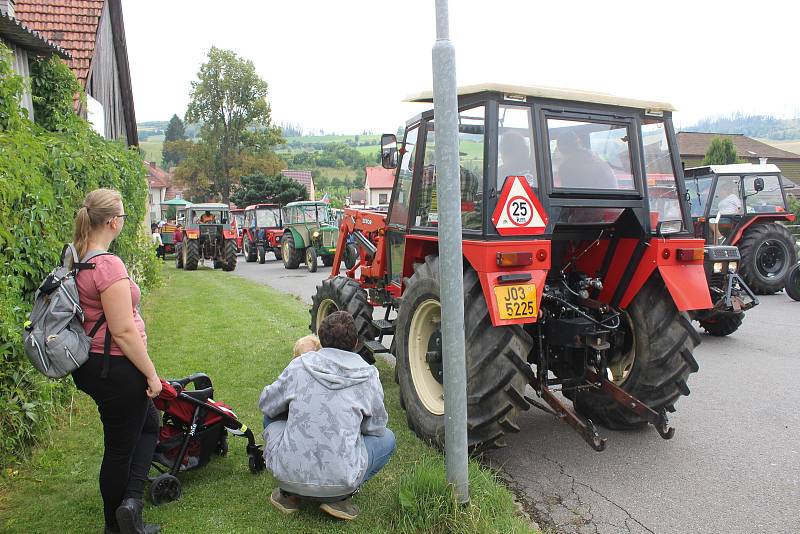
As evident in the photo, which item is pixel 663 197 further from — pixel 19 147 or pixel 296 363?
pixel 19 147

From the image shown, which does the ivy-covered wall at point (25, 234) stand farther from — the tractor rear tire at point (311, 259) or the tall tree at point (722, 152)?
the tall tree at point (722, 152)

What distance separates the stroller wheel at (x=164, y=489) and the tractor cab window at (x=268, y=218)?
2411 cm

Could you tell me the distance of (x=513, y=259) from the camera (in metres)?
3.91

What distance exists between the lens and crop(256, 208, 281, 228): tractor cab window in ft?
89.1

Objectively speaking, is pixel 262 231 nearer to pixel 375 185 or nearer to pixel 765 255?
pixel 765 255

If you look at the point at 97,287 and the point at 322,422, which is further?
the point at 322,422

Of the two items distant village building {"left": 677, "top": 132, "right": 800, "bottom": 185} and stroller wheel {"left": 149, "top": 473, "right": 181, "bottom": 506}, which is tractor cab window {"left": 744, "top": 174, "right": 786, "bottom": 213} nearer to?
stroller wheel {"left": 149, "top": 473, "right": 181, "bottom": 506}

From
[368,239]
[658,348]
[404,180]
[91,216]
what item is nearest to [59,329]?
[91,216]

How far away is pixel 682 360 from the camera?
4.45m

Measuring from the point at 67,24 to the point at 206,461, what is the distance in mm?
13725

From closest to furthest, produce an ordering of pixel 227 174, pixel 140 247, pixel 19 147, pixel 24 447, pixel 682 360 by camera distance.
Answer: pixel 19 147
pixel 24 447
pixel 682 360
pixel 140 247
pixel 227 174

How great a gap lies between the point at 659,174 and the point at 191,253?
17733 millimetres

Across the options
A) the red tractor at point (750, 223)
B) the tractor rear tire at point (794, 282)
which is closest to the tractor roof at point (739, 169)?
the red tractor at point (750, 223)

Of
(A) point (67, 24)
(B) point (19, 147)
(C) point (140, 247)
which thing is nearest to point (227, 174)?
(A) point (67, 24)
